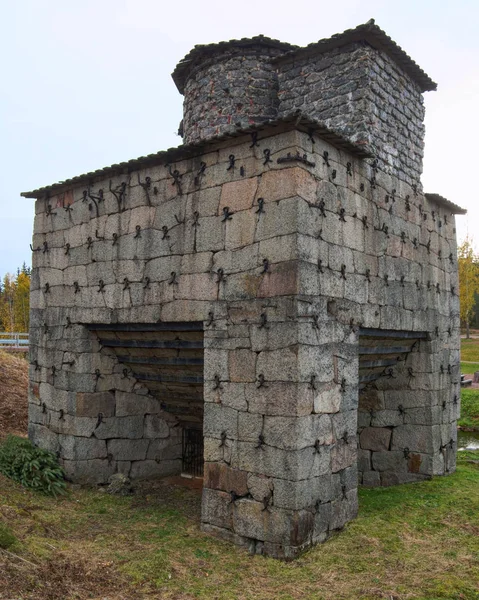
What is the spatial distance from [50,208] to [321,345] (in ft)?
18.2

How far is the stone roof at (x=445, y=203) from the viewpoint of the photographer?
904 centimetres

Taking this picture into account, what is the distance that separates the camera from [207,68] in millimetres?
9742

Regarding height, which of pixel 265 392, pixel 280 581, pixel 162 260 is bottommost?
pixel 280 581

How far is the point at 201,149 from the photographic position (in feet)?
23.6

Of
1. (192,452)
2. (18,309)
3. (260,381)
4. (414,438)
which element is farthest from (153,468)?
(18,309)

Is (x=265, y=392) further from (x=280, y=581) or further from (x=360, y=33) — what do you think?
(x=360, y=33)

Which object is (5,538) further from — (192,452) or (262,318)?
(192,452)

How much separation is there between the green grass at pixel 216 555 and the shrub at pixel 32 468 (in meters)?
0.25

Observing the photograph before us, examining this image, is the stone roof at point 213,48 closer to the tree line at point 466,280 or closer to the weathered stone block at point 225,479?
the weathered stone block at point 225,479

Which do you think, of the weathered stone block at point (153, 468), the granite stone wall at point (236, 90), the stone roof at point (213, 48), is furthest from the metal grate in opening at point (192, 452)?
the stone roof at point (213, 48)

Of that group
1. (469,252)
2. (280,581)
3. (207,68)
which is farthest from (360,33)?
(469,252)

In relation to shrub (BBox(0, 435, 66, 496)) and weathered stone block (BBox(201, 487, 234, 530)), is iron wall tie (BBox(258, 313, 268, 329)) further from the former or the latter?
shrub (BBox(0, 435, 66, 496))

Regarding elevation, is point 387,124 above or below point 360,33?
below

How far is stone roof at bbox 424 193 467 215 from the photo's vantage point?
9039mm
